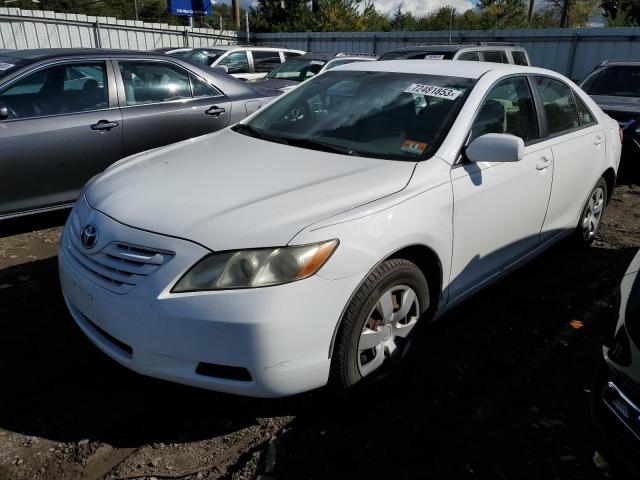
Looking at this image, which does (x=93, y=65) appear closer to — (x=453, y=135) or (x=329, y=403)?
(x=453, y=135)

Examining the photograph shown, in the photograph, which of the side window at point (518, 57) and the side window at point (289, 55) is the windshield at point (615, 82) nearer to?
the side window at point (518, 57)

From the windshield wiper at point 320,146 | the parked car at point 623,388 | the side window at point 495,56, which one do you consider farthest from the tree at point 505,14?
the parked car at point 623,388

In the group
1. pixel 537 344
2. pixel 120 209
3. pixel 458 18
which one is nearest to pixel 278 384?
pixel 120 209

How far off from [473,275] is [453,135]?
2.67ft

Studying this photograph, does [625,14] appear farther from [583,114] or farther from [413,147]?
[413,147]

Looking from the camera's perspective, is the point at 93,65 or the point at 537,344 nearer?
the point at 537,344

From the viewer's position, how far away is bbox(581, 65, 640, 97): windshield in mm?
7988

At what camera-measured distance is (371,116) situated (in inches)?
125

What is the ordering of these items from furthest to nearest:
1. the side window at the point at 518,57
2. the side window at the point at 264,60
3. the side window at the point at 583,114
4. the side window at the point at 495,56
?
the side window at the point at 264,60 → the side window at the point at 518,57 → the side window at the point at 495,56 → the side window at the point at 583,114

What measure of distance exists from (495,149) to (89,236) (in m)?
2.04

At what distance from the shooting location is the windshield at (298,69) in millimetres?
10680

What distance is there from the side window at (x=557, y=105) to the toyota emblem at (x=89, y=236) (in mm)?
2969

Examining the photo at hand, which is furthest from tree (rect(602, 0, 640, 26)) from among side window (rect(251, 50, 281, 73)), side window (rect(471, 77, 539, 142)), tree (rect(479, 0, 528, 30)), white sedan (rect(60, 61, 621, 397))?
white sedan (rect(60, 61, 621, 397))

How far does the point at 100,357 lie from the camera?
2.89 metres
